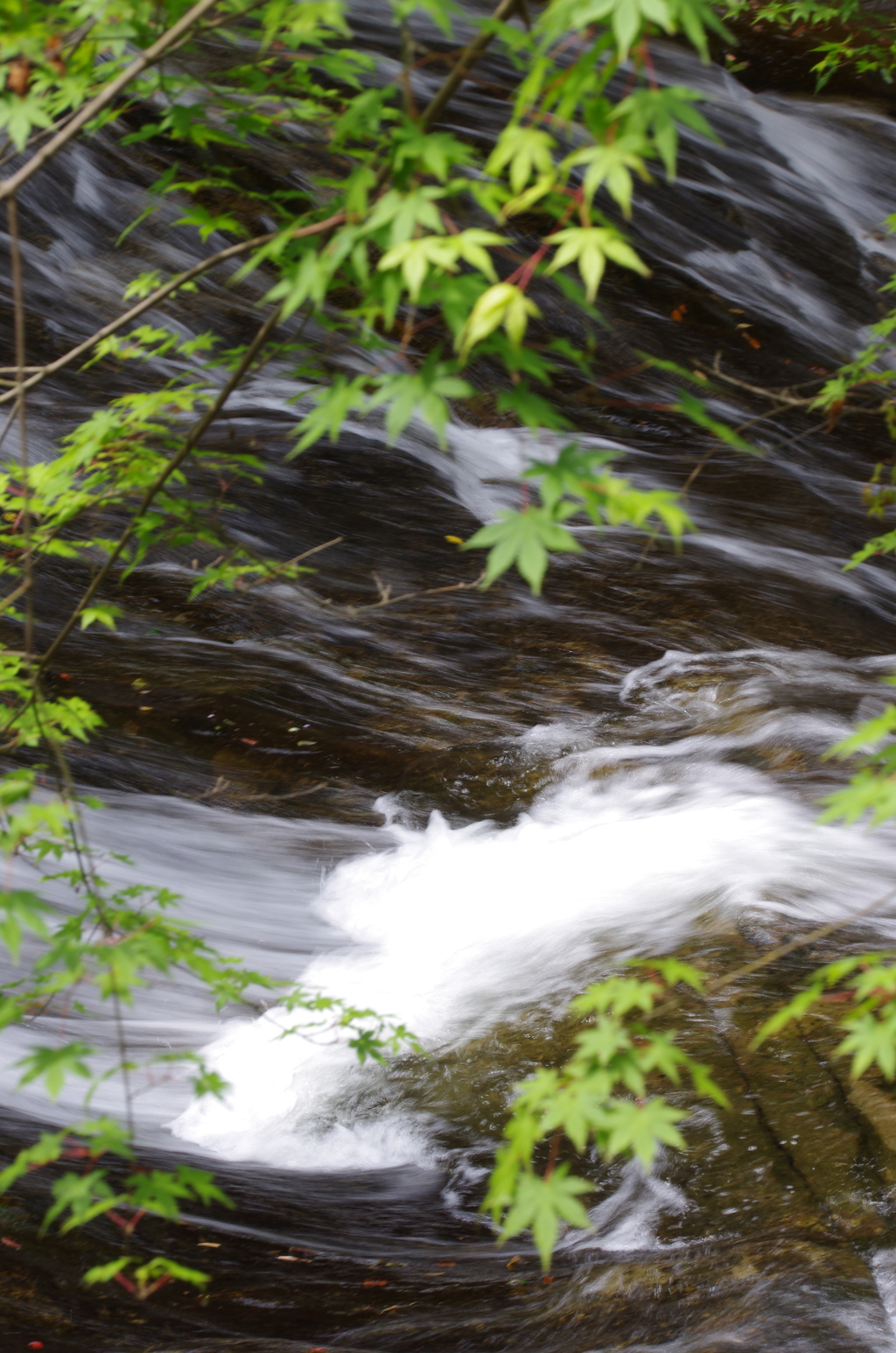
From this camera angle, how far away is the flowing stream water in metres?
2.74

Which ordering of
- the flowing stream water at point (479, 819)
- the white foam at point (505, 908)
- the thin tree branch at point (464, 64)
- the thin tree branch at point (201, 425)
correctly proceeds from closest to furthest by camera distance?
the thin tree branch at point (464, 64) → the thin tree branch at point (201, 425) → the flowing stream water at point (479, 819) → the white foam at point (505, 908)

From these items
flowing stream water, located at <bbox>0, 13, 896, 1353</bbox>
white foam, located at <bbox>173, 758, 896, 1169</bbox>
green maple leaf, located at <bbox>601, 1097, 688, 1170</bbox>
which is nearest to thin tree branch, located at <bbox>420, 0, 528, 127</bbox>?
flowing stream water, located at <bbox>0, 13, 896, 1353</bbox>

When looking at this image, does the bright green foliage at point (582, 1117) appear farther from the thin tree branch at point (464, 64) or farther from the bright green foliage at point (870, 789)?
the thin tree branch at point (464, 64)

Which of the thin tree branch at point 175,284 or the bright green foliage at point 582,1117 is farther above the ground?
the thin tree branch at point 175,284

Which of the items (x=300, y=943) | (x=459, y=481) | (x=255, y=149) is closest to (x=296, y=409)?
(x=459, y=481)

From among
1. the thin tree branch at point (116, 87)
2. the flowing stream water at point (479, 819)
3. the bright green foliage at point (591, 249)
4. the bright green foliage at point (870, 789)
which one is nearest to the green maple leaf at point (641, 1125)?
the bright green foliage at point (870, 789)

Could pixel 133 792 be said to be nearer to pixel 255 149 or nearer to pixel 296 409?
pixel 296 409

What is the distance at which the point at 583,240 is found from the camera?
61.9 inches

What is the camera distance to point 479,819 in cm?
534

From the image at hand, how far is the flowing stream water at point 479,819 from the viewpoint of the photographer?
2736mm

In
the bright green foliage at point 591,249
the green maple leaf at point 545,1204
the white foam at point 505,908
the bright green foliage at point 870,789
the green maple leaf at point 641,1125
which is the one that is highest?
the bright green foliage at point 591,249

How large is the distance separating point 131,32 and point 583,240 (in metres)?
1.08

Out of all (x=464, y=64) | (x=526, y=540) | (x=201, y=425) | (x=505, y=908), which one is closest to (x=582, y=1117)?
(x=526, y=540)

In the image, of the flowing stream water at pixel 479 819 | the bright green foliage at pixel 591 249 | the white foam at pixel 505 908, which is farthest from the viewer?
the white foam at pixel 505 908
